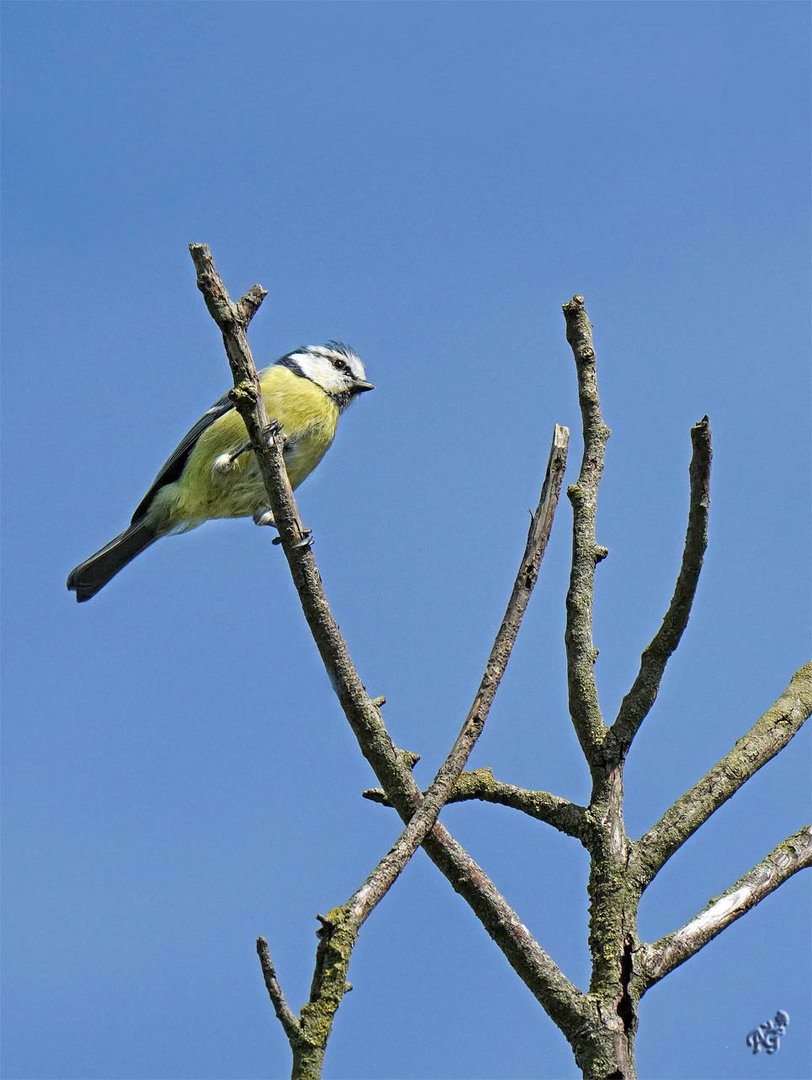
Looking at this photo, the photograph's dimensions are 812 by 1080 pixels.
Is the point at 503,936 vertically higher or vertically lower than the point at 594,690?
lower

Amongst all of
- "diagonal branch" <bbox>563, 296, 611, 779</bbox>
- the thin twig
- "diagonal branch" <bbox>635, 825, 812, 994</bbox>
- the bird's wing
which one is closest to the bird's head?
the bird's wing

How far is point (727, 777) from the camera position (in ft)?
9.50

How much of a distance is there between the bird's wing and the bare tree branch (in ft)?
12.1

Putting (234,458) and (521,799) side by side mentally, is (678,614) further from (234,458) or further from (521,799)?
(234,458)

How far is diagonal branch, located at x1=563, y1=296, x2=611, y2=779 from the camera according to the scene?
2.96 meters

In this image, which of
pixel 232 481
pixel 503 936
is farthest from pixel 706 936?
pixel 232 481

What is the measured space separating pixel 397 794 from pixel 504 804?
451 mm

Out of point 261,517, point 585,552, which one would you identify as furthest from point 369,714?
point 261,517

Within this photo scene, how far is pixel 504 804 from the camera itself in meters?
3.04

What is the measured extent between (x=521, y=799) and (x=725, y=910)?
0.57m

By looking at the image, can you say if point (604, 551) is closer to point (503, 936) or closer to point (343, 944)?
point (503, 936)

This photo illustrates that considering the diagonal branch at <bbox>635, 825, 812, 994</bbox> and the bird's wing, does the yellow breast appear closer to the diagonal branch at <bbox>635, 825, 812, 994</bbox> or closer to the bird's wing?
the bird's wing

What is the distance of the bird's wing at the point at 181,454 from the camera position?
634 cm

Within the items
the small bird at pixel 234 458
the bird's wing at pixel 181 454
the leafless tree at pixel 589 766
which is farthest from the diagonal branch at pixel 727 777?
the bird's wing at pixel 181 454
